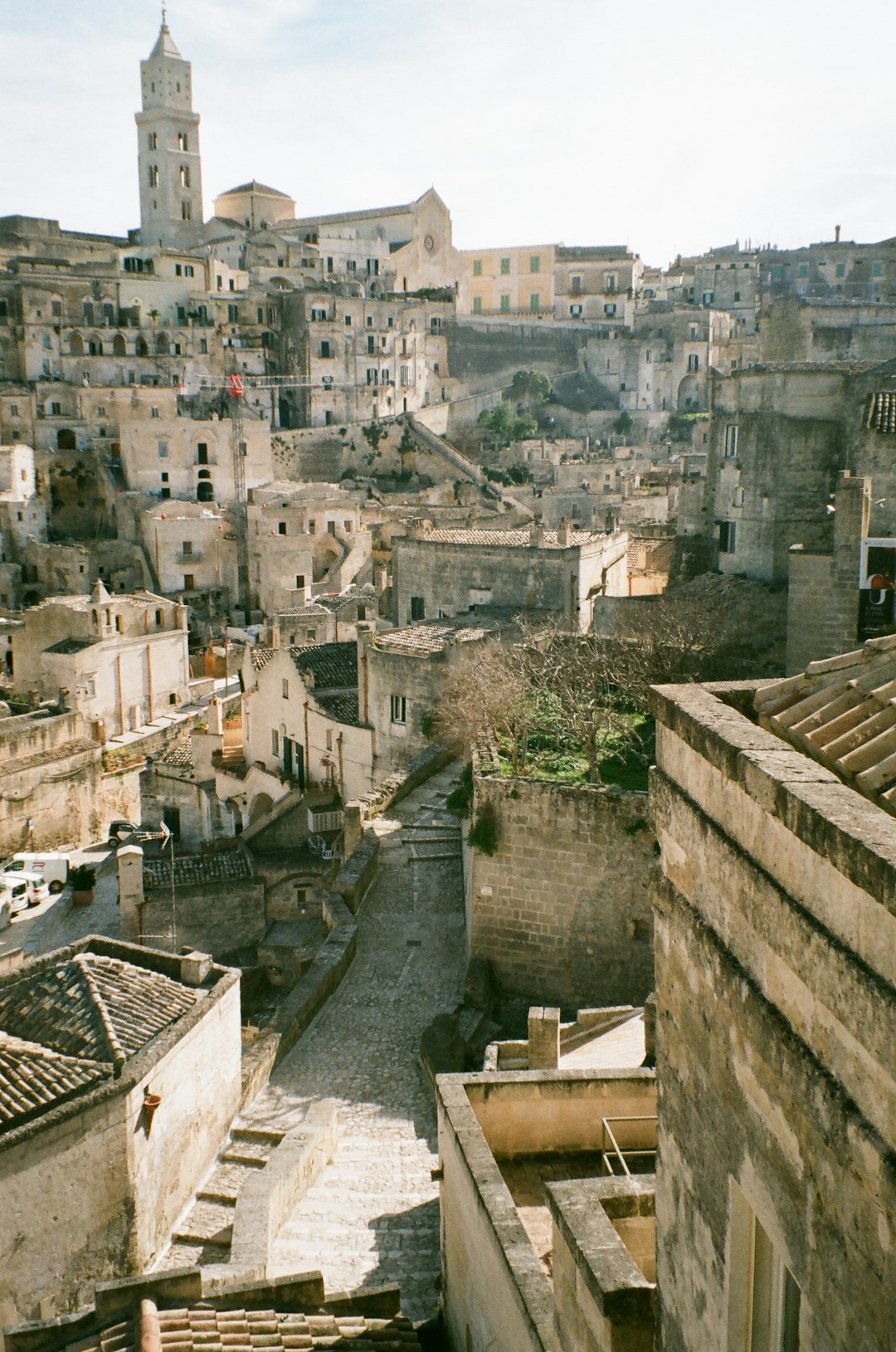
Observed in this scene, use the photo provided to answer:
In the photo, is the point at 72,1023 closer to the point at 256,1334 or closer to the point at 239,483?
the point at 256,1334

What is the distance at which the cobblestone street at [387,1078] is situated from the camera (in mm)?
10180

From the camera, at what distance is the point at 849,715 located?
3.93 meters

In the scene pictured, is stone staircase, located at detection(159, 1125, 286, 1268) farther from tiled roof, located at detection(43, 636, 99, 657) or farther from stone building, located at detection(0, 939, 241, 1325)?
tiled roof, located at detection(43, 636, 99, 657)

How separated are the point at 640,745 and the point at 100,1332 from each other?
10.1 metres

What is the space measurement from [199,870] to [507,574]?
8812 mm

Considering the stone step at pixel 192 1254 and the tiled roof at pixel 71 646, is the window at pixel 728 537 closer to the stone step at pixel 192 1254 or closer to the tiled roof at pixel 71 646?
the stone step at pixel 192 1254

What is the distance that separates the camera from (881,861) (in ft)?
8.83

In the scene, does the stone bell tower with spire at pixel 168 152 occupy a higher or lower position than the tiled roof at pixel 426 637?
higher

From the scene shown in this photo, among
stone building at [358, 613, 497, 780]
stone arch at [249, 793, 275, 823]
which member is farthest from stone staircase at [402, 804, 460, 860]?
stone arch at [249, 793, 275, 823]

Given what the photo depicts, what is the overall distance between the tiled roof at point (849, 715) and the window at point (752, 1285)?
1327 mm

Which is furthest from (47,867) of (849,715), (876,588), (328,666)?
(849,715)

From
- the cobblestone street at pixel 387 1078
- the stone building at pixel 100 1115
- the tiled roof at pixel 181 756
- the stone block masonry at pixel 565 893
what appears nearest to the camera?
the cobblestone street at pixel 387 1078

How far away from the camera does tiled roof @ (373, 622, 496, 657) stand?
69.9ft

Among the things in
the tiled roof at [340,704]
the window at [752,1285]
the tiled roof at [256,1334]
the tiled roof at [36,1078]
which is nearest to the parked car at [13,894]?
the tiled roof at [340,704]
